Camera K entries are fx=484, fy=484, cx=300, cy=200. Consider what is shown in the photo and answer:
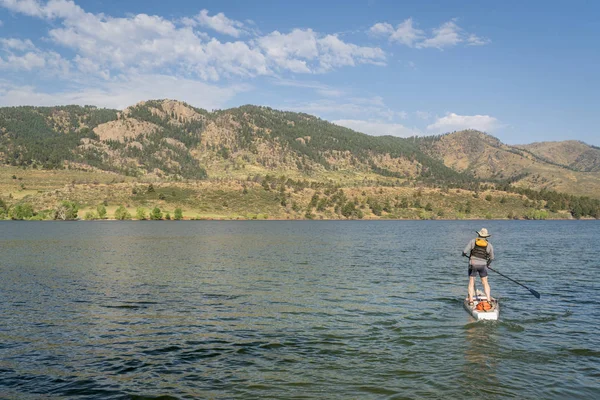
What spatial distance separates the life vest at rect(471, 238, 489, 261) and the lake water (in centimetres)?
332

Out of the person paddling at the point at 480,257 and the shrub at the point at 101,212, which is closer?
the person paddling at the point at 480,257

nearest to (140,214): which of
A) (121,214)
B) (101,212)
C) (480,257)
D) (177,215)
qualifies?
(121,214)

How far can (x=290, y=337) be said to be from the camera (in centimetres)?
2181

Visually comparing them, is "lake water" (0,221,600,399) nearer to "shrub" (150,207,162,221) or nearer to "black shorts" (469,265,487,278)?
"black shorts" (469,265,487,278)

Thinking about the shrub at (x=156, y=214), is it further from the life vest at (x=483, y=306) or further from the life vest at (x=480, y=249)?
the life vest at (x=483, y=306)

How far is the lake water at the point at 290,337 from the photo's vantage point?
15.9 m

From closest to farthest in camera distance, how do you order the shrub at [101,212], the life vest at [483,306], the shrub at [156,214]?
the life vest at [483,306] < the shrub at [101,212] < the shrub at [156,214]

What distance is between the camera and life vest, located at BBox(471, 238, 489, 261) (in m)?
27.0

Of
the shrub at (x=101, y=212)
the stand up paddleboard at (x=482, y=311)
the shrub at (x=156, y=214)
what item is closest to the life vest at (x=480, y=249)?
the stand up paddleboard at (x=482, y=311)

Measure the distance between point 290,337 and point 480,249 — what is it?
1234 centimetres

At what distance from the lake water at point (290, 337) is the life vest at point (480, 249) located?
332cm

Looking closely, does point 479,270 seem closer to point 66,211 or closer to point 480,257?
point 480,257

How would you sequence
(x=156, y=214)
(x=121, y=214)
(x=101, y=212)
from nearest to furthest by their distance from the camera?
1. (x=101, y=212)
2. (x=121, y=214)
3. (x=156, y=214)

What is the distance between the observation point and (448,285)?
123ft
